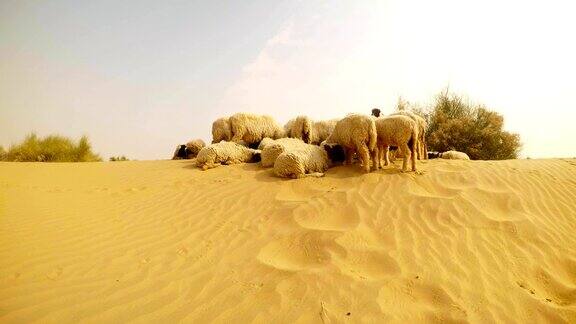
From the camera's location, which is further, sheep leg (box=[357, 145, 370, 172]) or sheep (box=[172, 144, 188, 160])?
sheep (box=[172, 144, 188, 160])

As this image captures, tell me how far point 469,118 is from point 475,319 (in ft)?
34.6

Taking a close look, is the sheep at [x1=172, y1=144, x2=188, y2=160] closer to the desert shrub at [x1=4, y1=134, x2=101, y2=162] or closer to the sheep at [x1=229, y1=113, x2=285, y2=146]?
the sheep at [x1=229, y1=113, x2=285, y2=146]

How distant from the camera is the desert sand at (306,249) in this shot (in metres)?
2.97

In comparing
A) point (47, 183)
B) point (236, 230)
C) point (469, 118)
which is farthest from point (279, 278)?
point (469, 118)

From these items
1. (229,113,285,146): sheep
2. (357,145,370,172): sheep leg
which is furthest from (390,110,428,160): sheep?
(229,113,285,146): sheep

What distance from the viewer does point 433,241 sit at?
158 inches

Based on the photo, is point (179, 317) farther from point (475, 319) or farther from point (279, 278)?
point (475, 319)

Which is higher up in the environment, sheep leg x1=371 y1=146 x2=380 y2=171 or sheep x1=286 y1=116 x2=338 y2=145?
sheep x1=286 y1=116 x2=338 y2=145

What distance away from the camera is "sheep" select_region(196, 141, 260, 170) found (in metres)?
8.00

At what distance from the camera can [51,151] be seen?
1220cm

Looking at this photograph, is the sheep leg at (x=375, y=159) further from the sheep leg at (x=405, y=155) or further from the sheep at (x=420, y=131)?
the sheep at (x=420, y=131)

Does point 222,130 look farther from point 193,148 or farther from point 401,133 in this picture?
point 401,133

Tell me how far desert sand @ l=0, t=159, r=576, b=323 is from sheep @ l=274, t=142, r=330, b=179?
244 mm

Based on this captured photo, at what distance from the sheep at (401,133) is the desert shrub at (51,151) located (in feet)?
36.0
